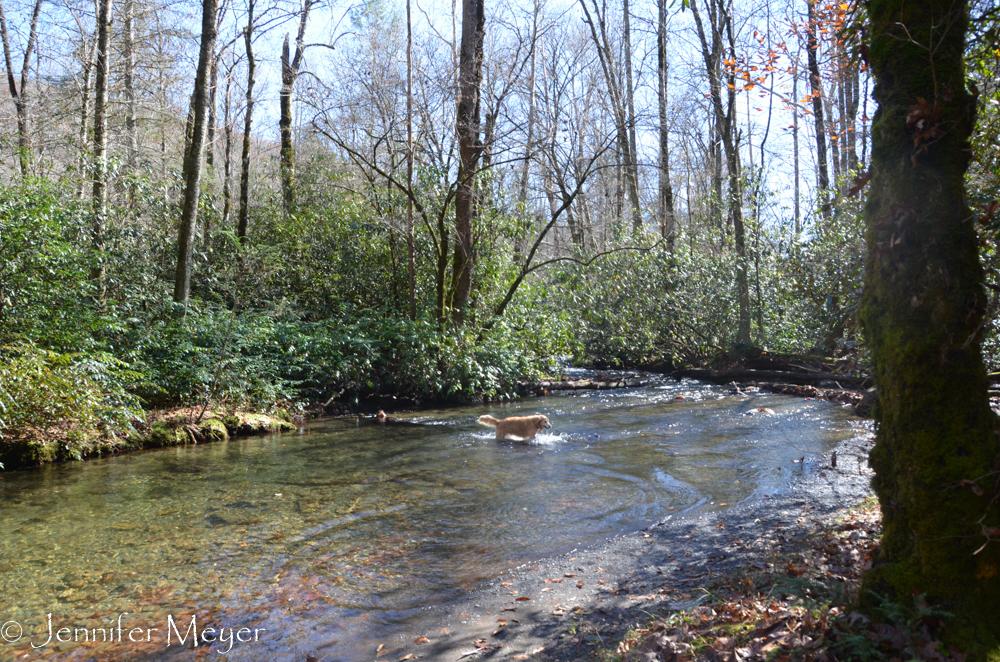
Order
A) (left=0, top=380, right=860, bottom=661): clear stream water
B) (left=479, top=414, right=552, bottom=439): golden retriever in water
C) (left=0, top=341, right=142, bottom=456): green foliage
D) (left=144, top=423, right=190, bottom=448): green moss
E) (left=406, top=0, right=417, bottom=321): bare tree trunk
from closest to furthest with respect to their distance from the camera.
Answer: (left=0, top=380, right=860, bottom=661): clear stream water < (left=0, top=341, right=142, bottom=456): green foliage < (left=144, top=423, right=190, bottom=448): green moss < (left=479, top=414, right=552, bottom=439): golden retriever in water < (left=406, top=0, right=417, bottom=321): bare tree trunk

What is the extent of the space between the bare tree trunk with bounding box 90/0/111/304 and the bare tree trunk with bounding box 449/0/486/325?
7573 mm

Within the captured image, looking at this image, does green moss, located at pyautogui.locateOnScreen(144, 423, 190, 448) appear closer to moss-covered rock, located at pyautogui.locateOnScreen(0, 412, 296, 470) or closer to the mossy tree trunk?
moss-covered rock, located at pyautogui.locateOnScreen(0, 412, 296, 470)

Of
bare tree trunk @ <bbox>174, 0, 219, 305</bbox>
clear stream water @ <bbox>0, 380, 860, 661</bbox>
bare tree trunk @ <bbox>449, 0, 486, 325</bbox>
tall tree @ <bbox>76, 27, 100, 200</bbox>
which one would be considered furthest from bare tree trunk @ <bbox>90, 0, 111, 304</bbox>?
bare tree trunk @ <bbox>449, 0, 486, 325</bbox>

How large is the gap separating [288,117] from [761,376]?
55.4 feet

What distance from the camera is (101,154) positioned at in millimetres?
13680

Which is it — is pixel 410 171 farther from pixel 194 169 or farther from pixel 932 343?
pixel 932 343

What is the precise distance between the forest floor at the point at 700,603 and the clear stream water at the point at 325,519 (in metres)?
0.38

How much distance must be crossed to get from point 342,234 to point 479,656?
15063mm

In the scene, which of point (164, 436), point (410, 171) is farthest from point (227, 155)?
point (164, 436)

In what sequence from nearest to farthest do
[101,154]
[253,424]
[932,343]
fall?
[932,343] → [253,424] → [101,154]

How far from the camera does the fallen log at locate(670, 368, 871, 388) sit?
14.3 metres

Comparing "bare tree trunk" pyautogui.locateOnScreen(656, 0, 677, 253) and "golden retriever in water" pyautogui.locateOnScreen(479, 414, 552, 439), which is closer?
"golden retriever in water" pyautogui.locateOnScreen(479, 414, 552, 439)

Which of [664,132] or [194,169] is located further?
[664,132]

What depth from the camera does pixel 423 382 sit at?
575 inches
